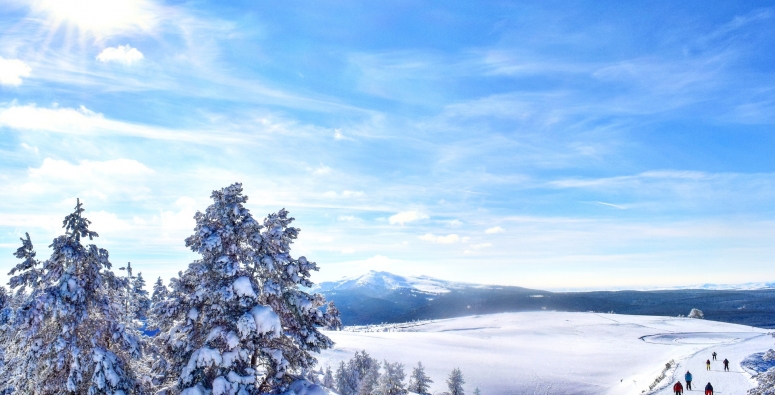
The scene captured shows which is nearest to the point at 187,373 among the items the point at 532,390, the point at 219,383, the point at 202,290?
the point at 219,383

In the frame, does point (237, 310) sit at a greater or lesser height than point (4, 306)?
greater

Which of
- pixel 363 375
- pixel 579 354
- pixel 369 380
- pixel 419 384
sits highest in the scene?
pixel 419 384

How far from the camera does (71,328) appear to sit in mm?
12641

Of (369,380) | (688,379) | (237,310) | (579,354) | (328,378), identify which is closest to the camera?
(237,310)

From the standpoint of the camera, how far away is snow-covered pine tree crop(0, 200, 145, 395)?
1231 centimetres

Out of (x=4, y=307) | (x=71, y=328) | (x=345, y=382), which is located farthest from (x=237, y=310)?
(x=345, y=382)

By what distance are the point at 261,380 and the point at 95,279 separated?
5.92m

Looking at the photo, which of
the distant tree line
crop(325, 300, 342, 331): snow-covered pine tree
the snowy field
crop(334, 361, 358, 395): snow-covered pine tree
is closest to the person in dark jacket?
the snowy field

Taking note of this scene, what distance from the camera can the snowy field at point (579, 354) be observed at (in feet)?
169

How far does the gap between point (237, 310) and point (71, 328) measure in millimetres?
5073

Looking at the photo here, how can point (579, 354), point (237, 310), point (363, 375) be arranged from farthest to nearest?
point (579, 354) < point (363, 375) < point (237, 310)

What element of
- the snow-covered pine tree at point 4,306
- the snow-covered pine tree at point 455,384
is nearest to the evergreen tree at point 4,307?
the snow-covered pine tree at point 4,306

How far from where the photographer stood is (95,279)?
1320cm

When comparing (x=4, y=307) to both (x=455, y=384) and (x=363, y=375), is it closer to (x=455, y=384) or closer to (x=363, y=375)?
(x=455, y=384)
